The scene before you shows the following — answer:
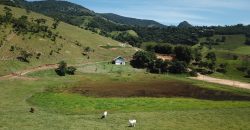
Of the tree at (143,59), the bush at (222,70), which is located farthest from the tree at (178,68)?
the bush at (222,70)

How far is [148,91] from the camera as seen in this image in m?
121

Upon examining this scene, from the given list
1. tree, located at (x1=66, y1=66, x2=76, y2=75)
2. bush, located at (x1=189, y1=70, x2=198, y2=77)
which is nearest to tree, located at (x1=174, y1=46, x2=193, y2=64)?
bush, located at (x1=189, y1=70, x2=198, y2=77)

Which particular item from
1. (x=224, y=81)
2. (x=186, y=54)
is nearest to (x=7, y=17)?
(x=186, y=54)

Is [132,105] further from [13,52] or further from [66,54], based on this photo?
[66,54]

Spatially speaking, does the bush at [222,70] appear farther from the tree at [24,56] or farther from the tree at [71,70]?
the tree at [24,56]

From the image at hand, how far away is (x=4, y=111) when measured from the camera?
256 ft

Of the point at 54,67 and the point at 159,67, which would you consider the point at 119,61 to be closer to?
the point at 159,67

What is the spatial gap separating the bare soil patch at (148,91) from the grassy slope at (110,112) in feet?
34.9

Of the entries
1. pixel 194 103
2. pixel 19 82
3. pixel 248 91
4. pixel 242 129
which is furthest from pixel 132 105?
pixel 248 91

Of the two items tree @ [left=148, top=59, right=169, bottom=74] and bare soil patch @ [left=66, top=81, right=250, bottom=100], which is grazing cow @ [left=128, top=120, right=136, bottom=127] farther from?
tree @ [left=148, top=59, right=169, bottom=74]

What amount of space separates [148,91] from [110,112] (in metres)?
41.4

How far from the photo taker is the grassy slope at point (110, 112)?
226 feet

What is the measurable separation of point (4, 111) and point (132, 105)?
1113 inches

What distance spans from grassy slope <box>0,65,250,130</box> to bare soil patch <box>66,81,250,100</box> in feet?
34.9
